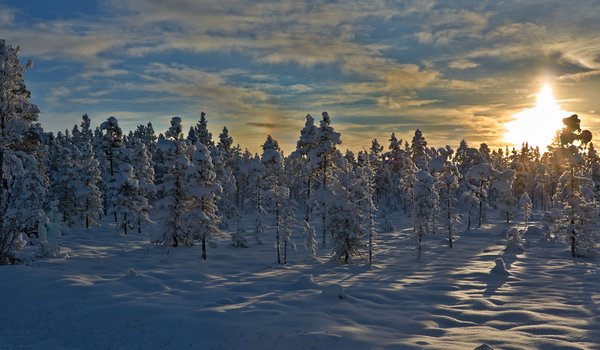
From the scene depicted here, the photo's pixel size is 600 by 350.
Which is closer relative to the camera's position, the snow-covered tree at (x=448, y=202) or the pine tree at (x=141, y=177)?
the snow-covered tree at (x=448, y=202)

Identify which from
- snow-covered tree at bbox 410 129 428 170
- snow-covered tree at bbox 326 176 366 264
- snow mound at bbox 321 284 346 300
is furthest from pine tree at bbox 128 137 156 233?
snow-covered tree at bbox 410 129 428 170

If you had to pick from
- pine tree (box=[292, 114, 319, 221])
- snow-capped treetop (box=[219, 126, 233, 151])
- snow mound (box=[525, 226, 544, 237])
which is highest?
snow-capped treetop (box=[219, 126, 233, 151])

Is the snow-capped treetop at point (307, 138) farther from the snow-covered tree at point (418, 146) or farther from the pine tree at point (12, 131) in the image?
the snow-covered tree at point (418, 146)

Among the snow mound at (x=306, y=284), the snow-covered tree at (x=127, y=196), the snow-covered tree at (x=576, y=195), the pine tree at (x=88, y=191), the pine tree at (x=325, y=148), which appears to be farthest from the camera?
the pine tree at (x=88, y=191)

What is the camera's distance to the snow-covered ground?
1320 cm

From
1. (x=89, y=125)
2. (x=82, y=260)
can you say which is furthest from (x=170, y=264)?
(x=89, y=125)

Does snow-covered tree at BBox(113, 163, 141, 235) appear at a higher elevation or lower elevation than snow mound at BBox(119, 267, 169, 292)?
higher

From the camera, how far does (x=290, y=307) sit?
55.6ft

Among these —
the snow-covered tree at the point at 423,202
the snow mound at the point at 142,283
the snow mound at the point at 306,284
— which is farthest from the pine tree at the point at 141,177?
the snow mound at the point at 306,284

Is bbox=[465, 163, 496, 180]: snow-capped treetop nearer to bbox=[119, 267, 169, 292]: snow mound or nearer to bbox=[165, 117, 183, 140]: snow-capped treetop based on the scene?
bbox=[165, 117, 183, 140]: snow-capped treetop

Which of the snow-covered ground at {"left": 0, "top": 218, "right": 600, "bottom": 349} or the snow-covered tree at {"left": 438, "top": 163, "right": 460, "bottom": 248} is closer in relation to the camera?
the snow-covered ground at {"left": 0, "top": 218, "right": 600, "bottom": 349}

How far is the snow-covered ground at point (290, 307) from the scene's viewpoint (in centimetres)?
1320

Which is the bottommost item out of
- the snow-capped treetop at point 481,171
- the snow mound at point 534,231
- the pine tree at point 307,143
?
the snow mound at point 534,231

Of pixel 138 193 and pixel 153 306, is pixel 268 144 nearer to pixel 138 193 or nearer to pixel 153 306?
pixel 138 193
